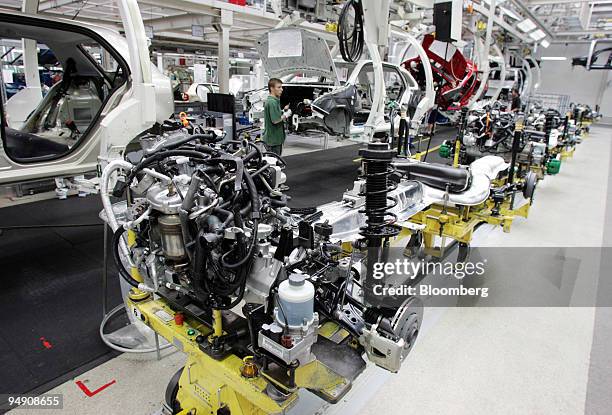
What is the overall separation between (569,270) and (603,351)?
1392mm

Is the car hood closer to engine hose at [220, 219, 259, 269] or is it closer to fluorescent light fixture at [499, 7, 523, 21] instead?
engine hose at [220, 219, 259, 269]

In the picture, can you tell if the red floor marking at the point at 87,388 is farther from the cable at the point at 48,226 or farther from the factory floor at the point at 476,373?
the cable at the point at 48,226

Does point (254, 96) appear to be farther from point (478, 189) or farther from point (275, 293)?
point (275, 293)

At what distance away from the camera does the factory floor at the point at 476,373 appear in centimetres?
206

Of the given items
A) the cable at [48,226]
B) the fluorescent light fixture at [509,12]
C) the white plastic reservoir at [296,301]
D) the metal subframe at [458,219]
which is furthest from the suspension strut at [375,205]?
the fluorescent light fixture at [509,12]

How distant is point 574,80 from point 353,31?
67.7ft

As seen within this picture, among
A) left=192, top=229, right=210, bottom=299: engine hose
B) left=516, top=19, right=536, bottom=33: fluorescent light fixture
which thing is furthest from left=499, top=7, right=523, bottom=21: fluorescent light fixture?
left=192, top=229, right=210, bottom=299: engine hose

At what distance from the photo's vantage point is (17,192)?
5.16m

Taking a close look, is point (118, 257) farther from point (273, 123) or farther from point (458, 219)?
point (273, 123)

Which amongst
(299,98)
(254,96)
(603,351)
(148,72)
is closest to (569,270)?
(603,351)

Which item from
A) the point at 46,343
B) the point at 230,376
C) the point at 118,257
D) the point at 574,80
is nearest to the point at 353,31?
the point at 118,257

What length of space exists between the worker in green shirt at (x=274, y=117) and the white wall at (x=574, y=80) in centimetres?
2077

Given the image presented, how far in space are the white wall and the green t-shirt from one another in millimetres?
20813

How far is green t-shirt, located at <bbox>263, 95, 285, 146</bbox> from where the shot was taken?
5.30 meters
